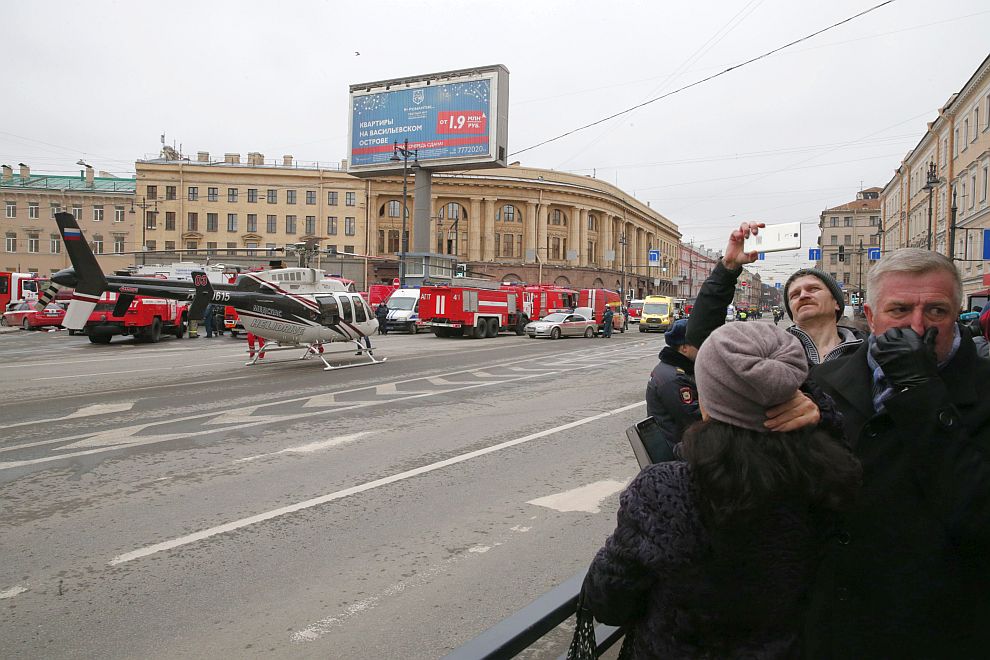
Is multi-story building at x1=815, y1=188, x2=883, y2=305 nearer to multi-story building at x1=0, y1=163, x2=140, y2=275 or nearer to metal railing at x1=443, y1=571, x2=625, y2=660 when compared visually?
multi-story building at x1=0, y1=163, x2=140, y2=275

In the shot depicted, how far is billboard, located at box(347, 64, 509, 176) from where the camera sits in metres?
38.6

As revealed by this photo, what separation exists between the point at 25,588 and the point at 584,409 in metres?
8.49

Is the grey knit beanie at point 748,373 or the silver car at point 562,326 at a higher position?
the grey knit beanie at point 748,373

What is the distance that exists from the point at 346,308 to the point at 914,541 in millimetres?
17203

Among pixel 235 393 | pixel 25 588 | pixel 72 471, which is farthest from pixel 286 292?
pixel 25 588

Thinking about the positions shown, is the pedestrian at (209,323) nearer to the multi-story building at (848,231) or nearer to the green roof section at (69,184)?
the green roof section at (69,184)

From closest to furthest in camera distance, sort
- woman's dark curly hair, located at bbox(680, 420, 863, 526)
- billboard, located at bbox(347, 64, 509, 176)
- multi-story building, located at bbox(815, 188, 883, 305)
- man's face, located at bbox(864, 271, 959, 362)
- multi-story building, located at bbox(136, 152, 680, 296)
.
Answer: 1. woman's dark curly hair, located at bbox(680, 420, 863, 526)
2. man's face, located at bbox(864, 271, 959, 362)
3. billboard, located at bbox(347, 64, 509, 176)
4. multi-story building, located at bbox(136, 152, 680, 296)
5. multi-story building, located at bbox(815, 188, 883, 305)

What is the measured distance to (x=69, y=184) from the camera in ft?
243

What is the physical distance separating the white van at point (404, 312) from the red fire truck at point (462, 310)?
136 inches

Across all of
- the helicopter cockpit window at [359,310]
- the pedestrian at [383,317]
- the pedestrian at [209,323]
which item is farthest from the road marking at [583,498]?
the pedestrian at [383,317]

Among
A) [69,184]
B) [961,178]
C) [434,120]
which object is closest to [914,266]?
[434,120]

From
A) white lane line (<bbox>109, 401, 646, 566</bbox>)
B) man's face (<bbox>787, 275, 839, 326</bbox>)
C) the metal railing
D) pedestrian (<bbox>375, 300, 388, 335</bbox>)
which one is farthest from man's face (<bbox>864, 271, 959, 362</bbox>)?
pedestrian (<bbox>375, 300, 388, 335</bbox>)

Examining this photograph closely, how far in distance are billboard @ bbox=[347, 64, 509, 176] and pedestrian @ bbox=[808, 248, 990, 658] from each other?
3823cm

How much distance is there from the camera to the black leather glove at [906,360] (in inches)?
68.3
